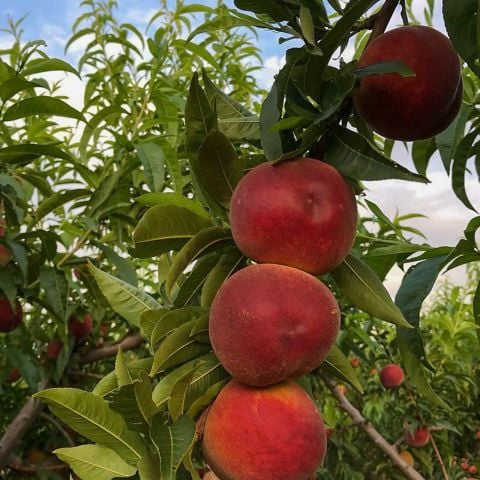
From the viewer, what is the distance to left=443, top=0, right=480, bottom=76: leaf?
0.61 meters

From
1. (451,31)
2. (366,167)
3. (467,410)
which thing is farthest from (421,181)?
(467,410)

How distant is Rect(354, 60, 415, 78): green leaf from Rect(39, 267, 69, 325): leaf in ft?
3.71

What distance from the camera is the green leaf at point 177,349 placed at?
59 cm

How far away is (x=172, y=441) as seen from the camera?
51cm

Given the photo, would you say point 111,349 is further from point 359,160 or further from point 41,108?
point 359,160

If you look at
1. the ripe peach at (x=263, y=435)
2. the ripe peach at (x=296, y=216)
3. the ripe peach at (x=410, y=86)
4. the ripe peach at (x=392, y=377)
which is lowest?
the ripe peach at (x=392, y=377)

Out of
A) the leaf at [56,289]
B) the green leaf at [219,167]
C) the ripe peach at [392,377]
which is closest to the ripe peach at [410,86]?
the green leaf at [219,167]

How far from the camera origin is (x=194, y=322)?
60 cm

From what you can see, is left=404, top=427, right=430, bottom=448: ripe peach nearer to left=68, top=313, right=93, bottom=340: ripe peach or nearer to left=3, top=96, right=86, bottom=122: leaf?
left=68, top=313, right=93, bottom=340: ripe peach

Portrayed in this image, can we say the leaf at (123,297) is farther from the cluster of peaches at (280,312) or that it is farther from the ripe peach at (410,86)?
the ripe peach at (410,86)

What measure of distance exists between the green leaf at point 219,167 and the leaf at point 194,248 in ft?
0.14

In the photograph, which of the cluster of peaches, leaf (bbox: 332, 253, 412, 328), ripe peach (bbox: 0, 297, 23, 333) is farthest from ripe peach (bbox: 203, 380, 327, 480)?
ripe peach (bbox: 0, 297, 23, 333)

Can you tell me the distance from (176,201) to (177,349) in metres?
0.19

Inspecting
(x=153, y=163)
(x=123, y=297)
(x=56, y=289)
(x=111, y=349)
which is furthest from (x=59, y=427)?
(x=123, y=297)
